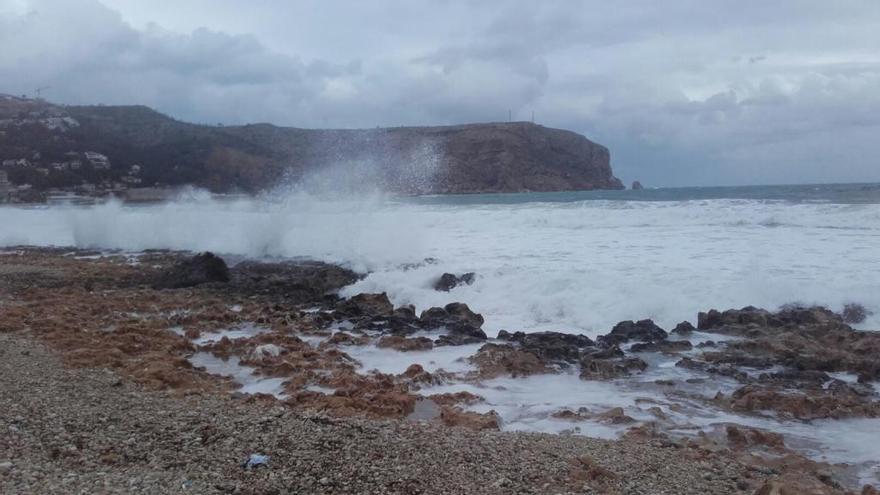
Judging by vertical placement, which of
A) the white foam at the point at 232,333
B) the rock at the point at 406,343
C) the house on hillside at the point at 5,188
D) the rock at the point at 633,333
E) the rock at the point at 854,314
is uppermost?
the house on hillside at the point at 5,188

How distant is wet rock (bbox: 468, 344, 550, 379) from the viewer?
8.62 m

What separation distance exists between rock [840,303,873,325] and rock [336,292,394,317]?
726 cm

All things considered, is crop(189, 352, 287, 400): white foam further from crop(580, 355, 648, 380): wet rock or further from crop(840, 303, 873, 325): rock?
crop(840, 303, 873, 325): rock

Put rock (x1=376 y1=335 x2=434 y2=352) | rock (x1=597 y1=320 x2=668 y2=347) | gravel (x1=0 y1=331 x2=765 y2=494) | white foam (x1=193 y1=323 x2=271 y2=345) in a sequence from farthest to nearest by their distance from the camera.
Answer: white foam (x1=193 y1=323 x2=271 y2=345) < rock (x1=597 y1=320 x2=668 y2=347) < rock (x1=376 y1=335 x2=434 y2=352) < gravel (x1=0 y1=331 x2=765 y2=494)

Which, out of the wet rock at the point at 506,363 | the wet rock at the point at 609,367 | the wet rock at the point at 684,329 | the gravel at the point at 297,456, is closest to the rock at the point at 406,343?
the wet rock at the point at 506,363

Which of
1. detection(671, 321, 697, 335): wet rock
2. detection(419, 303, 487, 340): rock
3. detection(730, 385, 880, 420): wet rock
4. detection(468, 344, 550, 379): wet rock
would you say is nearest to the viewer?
detection(730, 385, 880, 420): wet rock

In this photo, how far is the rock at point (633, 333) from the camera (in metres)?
10.3

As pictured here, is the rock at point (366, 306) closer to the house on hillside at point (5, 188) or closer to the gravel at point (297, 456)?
the gravel at point (297, 456)

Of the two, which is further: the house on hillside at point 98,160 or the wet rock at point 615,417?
the house on hillside at point 98,160

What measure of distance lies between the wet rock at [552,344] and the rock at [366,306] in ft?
9.44

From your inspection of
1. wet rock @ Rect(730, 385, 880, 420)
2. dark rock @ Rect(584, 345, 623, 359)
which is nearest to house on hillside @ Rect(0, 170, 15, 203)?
dark rock @ Rect(584, 345, 623, 359)

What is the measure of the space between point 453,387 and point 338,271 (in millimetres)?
9898

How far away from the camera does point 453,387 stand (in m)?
8.07

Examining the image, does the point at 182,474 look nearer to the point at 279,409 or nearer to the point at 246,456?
the point at 246,456
